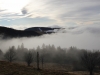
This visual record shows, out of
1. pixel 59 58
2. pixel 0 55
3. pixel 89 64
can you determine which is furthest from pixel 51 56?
pixel 89 64

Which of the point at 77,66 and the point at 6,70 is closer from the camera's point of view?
the point at 6,70

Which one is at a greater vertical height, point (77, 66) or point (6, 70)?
point (6, 70)

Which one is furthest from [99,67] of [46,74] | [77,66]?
[46,74]

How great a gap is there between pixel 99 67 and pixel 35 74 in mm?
94054

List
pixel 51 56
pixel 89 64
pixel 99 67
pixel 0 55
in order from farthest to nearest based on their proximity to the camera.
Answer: pixel 51 56
pixel 0 55
pixel 99 67
pixel 89 64

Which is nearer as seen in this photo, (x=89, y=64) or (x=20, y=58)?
(x=89, y=64)

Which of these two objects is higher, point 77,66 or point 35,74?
point 35,74

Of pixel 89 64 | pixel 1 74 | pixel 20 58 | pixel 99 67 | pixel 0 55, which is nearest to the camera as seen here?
pixel 1 74

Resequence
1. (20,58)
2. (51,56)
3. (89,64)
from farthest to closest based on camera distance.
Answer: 1. (51,56)
2. (20,58)
3. (89,64)

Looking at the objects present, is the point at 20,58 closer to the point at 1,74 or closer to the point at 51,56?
the point at 51,56

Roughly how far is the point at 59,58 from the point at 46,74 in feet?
475

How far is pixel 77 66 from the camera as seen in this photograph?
129 metres

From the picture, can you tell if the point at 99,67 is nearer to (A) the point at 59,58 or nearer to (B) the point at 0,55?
(A) the point at 59,58

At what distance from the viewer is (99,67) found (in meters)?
122
